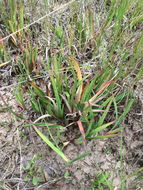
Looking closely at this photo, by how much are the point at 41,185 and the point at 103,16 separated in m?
1.12

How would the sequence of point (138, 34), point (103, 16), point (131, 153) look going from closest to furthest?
1. point (131, 153)
2. point (138, 34)
3. point (103, 16)

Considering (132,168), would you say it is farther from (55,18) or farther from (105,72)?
(55,18)

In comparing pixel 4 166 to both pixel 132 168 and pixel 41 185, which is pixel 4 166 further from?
pixel 132 168

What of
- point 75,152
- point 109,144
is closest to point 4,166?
point 75,152

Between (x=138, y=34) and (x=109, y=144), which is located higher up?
(x=138, y=34)

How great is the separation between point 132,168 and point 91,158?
198 millimetres

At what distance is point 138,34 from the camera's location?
47.4 inches

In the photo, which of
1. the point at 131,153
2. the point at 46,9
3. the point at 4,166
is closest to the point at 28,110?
the point at 4,166

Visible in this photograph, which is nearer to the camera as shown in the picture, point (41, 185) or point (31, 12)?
point (41, 185)

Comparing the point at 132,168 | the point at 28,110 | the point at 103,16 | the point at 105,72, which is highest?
the point at 103,16

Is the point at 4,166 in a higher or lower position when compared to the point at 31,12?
lower

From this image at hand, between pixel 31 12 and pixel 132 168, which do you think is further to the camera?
pixel 31 12

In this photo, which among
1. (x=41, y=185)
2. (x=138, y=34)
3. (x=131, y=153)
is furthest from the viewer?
(x=138, y=34)

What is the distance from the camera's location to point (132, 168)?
916mm
